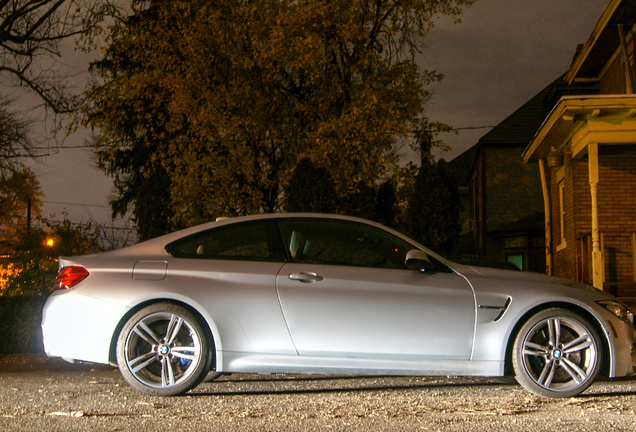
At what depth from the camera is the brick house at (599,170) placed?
1401 cm

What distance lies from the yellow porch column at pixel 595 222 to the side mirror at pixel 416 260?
8.36 meters

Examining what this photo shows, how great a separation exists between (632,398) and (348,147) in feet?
A: 52.5

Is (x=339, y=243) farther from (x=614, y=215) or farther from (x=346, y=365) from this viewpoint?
(x=614, y=215)

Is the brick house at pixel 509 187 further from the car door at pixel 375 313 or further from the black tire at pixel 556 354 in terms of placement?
the car door at pixel 375 313

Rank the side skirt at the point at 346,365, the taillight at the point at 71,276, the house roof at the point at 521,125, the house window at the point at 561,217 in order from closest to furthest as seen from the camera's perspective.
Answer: the side skirt at the point at 346,365
the taillight at the point at 71,276
the house window at the point at 561,217
the house roof at the point at 521,125

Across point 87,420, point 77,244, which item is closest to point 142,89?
point 77,244

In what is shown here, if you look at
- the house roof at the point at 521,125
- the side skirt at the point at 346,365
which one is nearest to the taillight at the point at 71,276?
the side skirt at the point at 346,365

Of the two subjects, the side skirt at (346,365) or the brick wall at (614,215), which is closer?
the side skirt at (346,365)

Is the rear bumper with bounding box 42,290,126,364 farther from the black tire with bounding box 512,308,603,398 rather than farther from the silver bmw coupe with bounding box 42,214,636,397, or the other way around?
the black tire with bounding box 512,308,603,398

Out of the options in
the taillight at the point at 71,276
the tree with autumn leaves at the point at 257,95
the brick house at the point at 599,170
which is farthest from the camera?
the tree with autumn leaves at the point at 257,95

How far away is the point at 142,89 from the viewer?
24.7 meters

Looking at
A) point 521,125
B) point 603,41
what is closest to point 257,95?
point 603,41

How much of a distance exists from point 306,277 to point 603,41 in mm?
14364

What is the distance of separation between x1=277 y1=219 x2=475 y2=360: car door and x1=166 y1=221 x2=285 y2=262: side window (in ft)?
0.94
